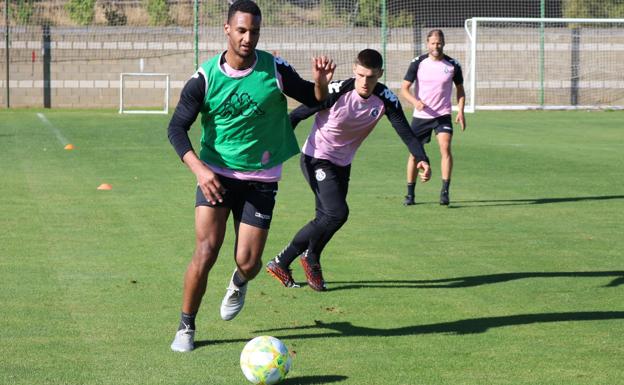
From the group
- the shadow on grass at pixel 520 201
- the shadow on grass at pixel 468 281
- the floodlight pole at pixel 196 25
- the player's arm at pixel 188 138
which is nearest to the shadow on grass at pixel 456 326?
the shadow on grass at pixel 468 281

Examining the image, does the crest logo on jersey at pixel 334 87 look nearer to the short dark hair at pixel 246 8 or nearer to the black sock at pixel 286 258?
the black sock at pixel 286 258

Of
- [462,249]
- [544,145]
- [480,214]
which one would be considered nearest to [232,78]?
[462,249]

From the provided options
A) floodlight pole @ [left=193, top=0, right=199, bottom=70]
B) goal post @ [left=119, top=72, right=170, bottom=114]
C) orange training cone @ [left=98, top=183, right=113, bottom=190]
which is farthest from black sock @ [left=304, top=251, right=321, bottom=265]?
goal post @ [left=119, top=72, right=170, bottom=114]

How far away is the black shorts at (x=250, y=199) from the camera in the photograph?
21.7ft

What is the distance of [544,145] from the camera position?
2128cm

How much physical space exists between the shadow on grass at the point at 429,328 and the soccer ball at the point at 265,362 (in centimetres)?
91

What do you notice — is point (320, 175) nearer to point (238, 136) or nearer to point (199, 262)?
point (238, 136)

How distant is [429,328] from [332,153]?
84.6 inches

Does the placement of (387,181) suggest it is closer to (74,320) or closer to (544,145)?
(544,145)

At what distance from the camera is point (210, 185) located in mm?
6207

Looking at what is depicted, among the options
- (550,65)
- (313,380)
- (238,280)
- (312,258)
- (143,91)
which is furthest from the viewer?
(550,65)

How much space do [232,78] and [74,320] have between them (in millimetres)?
2095

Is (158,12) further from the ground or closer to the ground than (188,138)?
further from the ground

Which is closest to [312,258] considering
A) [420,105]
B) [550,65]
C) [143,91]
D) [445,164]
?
[420,105]
